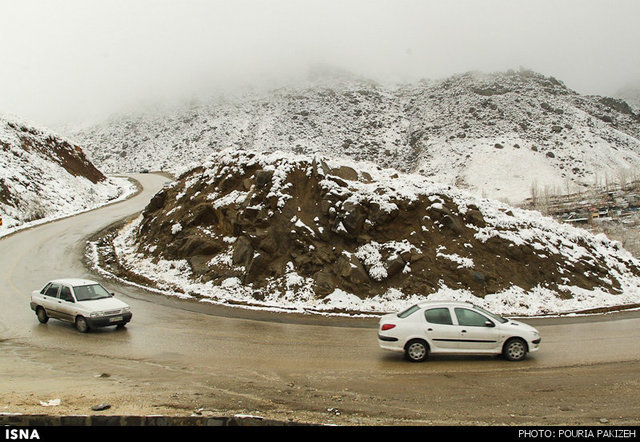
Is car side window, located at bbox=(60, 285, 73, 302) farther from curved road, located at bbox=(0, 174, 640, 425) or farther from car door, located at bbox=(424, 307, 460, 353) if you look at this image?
car door, located at bbox=(424, 307, 460, 353)

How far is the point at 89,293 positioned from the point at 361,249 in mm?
10420

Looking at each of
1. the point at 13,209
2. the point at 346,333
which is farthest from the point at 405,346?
the point at 13,209

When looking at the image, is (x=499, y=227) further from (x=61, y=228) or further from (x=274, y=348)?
(x=61, y=228)

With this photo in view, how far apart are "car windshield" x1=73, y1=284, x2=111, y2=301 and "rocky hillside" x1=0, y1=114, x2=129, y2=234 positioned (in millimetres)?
20453

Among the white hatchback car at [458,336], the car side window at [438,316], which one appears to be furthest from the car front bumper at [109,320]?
the car side window at [438,316]

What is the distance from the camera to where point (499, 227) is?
2080 centimetres

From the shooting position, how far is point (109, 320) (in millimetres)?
13656

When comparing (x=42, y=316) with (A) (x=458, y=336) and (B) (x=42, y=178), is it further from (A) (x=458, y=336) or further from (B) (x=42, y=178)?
(B) (x=42, y=178)

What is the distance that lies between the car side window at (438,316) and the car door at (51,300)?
11.4 metres

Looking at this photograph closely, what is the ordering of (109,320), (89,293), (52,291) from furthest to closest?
(52,291) < (89,293) < (109,320)

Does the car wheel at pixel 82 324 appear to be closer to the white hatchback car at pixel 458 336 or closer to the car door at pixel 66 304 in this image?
the car door at pixel 66 304

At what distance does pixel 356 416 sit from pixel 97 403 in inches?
181

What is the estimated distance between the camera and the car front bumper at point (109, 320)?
44.1 ft

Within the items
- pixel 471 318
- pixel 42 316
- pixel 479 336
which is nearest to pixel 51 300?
pixel 42 316
